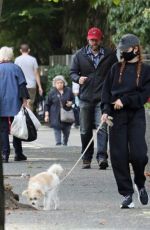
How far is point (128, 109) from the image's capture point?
33.4 feet

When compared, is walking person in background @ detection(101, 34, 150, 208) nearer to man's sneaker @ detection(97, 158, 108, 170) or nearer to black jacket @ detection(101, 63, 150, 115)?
black jacket @ detection(101, 63, 150, 115)

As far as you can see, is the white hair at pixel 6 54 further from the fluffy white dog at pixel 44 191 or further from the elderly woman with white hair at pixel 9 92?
the fluffy white dog at pixel 44 191

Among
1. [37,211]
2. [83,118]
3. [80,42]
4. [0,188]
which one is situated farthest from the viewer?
[80,42]

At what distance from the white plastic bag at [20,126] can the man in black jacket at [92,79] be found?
142 cm

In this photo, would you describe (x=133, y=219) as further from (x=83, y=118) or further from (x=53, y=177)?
(x=83, y=118)

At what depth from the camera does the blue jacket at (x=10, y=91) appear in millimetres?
15211

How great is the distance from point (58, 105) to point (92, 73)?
7.03 m

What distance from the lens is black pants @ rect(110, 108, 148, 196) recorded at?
10.1m

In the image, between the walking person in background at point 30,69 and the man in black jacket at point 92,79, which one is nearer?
the man in black jacket at point 92,79

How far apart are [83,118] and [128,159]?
13.2 ft

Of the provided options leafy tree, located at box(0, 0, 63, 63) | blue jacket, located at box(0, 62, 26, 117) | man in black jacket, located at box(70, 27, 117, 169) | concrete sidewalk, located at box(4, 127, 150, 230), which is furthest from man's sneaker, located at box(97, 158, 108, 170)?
leafy tree, located at box(0, 0, 63, 63)

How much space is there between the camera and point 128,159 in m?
10.2

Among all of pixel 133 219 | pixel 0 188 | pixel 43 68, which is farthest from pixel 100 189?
pixel 43 68

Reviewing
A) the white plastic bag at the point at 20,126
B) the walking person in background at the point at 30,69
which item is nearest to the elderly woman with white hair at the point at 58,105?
the walking person in background at the point at 30,69
